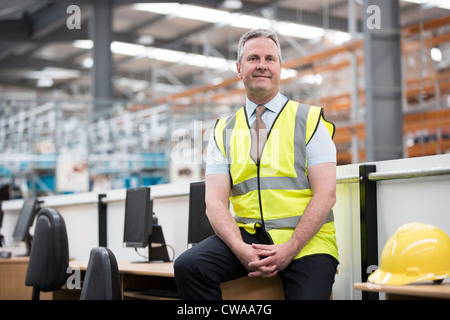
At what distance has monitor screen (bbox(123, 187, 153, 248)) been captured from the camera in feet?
12.9

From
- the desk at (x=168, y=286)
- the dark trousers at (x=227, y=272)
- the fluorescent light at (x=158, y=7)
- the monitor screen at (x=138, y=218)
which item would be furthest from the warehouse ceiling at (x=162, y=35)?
the dark trousers at (x=227, y=272)

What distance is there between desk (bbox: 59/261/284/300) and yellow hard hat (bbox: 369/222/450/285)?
0.66m

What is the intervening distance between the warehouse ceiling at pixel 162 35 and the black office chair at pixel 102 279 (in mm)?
6959

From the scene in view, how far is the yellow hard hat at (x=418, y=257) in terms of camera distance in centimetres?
197

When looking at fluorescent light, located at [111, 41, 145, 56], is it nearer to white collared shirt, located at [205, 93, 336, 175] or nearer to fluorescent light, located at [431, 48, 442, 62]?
fluorescent light, located at [431, 48, 442, 62]

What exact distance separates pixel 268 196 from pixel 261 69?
22.5 inches

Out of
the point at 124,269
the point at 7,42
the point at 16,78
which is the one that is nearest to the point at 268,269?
the point at 124,269

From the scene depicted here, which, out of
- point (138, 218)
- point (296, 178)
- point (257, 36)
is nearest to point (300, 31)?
point (138, 218)

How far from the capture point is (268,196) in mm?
2430

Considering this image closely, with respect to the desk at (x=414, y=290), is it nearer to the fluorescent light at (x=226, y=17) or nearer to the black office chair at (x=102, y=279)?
the black office chair at (x=102, y=279)

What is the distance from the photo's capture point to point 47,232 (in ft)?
→ 10.3

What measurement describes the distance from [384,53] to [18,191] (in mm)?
5487
